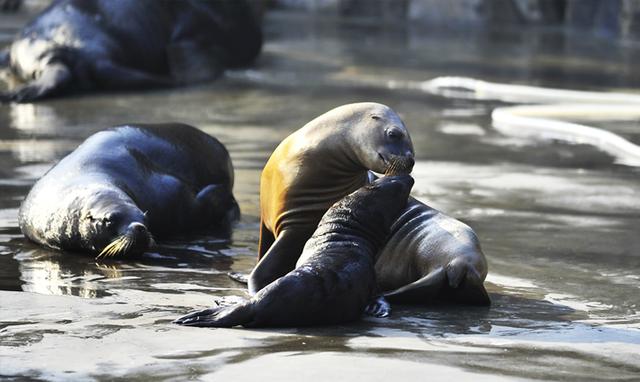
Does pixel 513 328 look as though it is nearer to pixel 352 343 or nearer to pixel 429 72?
pixel 352 343

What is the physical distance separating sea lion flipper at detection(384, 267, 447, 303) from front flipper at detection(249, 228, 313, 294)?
1.45 ft

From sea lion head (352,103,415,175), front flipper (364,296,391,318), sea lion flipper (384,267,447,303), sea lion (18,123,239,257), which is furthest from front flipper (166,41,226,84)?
front flipper (364,296,391,318)

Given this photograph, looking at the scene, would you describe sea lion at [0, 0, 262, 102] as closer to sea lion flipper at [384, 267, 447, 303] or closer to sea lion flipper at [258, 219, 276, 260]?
sea lion flipper at [258, 219, 276, 260]

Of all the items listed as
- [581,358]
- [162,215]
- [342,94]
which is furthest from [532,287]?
[342,94]

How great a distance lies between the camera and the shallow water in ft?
13.4

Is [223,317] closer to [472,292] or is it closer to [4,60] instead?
[472,292]

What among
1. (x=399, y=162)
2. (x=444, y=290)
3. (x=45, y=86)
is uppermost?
(x=399, y=162)

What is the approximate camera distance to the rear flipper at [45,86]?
12.4 metres

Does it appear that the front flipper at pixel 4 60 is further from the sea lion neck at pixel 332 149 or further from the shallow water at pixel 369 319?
the sea lion neck at pixel 332 149

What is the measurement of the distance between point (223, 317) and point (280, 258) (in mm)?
929

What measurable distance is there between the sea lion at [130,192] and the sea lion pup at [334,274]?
125cm

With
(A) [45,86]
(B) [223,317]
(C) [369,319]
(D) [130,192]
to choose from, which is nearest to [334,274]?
(C) [369,319]

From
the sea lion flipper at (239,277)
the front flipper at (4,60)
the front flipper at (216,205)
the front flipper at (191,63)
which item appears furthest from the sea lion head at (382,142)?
the front flipper at (4,60)

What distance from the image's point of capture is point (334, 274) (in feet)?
16.2
